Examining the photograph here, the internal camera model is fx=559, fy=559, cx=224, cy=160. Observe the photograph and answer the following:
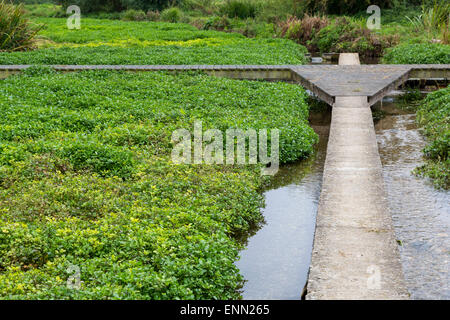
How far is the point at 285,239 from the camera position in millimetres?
6566

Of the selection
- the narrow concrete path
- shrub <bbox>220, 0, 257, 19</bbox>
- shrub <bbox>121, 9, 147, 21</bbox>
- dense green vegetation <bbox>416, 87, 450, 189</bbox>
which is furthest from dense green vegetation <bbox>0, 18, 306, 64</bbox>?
shrub <bbox>121, 9, 147, 21</bbox>

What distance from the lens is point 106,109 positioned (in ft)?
35.7

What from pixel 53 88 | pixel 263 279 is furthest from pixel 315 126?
pixel 263 279

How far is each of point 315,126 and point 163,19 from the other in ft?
88.1

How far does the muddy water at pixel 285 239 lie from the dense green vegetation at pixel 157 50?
8.21m

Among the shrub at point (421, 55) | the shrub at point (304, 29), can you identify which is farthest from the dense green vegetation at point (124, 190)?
the shrub at point (304, 29)

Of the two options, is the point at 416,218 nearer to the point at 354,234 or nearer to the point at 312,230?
the point at 312,230

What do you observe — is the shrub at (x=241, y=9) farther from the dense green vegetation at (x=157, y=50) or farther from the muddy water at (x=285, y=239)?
the muddy water at (x=285, y=239)

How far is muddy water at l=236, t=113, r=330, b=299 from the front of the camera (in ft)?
18.2

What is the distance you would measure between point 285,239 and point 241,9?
27.1 m

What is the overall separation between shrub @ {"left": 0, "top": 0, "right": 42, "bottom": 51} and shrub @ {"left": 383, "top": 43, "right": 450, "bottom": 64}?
1285 cm

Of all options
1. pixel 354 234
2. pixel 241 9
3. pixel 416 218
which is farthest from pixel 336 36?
pixel 354 234

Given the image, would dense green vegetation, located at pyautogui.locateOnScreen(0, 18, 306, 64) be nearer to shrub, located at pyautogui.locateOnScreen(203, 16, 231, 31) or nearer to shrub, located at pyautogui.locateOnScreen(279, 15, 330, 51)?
shrub, located at pyautogui.locateOnScreen(203, 16, 231, 31)
